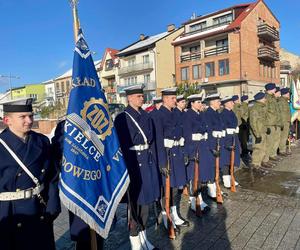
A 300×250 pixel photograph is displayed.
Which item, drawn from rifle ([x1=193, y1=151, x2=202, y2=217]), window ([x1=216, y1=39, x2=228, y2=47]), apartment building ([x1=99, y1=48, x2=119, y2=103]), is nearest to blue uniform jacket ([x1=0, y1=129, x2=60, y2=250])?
rifle ([x1=193, y1=151, x2=202, y2=217])

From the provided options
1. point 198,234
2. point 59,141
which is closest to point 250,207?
point 198,234

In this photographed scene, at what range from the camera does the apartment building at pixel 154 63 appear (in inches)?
1490

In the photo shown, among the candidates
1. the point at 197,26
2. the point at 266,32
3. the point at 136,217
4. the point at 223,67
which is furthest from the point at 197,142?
the point at 197,26

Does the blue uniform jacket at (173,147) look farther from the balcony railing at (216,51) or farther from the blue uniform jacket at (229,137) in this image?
the balcony railing at (216,51)

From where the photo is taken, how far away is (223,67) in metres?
32.8

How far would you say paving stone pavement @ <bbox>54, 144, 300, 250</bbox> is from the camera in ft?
12.6

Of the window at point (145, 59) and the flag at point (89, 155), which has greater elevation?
the window at point (145, 59)

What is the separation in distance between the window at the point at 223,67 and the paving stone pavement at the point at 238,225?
27986 millimetres

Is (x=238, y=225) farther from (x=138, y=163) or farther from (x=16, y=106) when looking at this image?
(x=16, y=106)

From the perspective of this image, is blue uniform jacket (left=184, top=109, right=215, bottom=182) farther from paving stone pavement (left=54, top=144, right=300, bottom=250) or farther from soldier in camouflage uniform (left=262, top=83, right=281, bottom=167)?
soldier in camouflage uniform (left=262, top=83, right=281, bottom=167)

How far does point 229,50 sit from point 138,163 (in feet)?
101

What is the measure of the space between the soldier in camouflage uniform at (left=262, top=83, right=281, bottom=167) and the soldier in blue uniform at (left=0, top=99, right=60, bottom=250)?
699 centimetres

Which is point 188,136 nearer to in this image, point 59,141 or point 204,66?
point 59,141

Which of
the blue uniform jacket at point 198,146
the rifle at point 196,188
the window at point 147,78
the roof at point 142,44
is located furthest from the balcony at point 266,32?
the rifle at point 196,188
